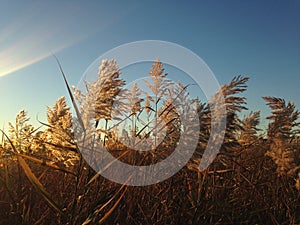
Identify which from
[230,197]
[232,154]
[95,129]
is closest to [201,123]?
[232,154]

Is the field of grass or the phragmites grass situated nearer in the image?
the field of grass

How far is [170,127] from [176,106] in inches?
11.5

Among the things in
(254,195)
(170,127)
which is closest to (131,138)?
(170,127)

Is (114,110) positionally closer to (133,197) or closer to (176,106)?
(176,106)

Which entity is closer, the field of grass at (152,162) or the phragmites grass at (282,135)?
the field of grass at (152,162)

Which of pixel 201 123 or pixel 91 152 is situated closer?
pixel 91 152

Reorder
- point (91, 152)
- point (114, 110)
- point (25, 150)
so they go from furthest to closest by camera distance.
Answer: point (25, 150) < point (114, 110) < point (91, 152)

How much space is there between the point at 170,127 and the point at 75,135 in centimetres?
123

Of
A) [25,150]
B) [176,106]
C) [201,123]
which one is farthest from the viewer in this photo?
[25,150]

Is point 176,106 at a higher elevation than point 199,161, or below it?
higher

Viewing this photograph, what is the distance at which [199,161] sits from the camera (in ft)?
7.21

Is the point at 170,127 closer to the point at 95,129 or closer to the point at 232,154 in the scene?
the point at 232,154

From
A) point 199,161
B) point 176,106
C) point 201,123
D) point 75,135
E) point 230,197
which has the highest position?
point 176,106

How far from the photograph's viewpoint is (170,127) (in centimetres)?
270
